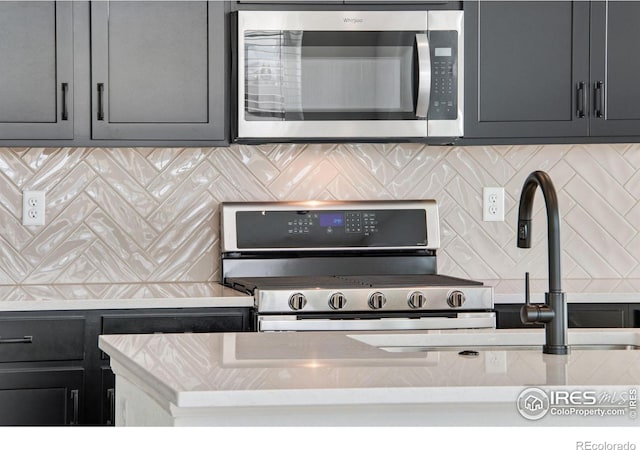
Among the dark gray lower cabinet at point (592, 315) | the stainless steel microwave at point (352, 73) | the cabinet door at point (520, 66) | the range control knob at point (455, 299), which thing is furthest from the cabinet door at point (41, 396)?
the cabinet door at point (520, 66)

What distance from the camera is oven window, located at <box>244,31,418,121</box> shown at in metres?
3.41

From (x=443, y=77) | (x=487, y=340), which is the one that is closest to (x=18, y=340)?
(x=487, y=340)

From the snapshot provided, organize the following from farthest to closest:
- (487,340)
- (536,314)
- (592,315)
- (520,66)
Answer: (520,66) < (592,315) < (487,340) < (536,314)

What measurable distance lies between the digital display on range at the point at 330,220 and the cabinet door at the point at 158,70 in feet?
1.81

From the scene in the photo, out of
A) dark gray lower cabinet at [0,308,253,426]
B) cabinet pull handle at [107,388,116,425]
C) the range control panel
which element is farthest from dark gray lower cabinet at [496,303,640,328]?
cabinet pull handle at [107,388,116,425]

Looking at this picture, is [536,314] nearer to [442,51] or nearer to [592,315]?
[592,315]

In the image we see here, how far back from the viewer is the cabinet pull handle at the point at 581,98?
3.54 meters

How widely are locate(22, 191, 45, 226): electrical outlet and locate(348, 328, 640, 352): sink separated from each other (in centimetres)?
195

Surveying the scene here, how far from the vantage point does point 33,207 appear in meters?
3.62

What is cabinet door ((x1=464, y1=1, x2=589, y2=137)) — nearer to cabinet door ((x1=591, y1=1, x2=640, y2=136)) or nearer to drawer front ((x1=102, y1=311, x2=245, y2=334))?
cabinet door ((x1=591, y1=1, x2=640, y2=136))

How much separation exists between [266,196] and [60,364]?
1.10 metres

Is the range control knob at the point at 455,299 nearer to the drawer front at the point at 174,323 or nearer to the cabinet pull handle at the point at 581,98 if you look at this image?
the drawer front at the point at 174,323
